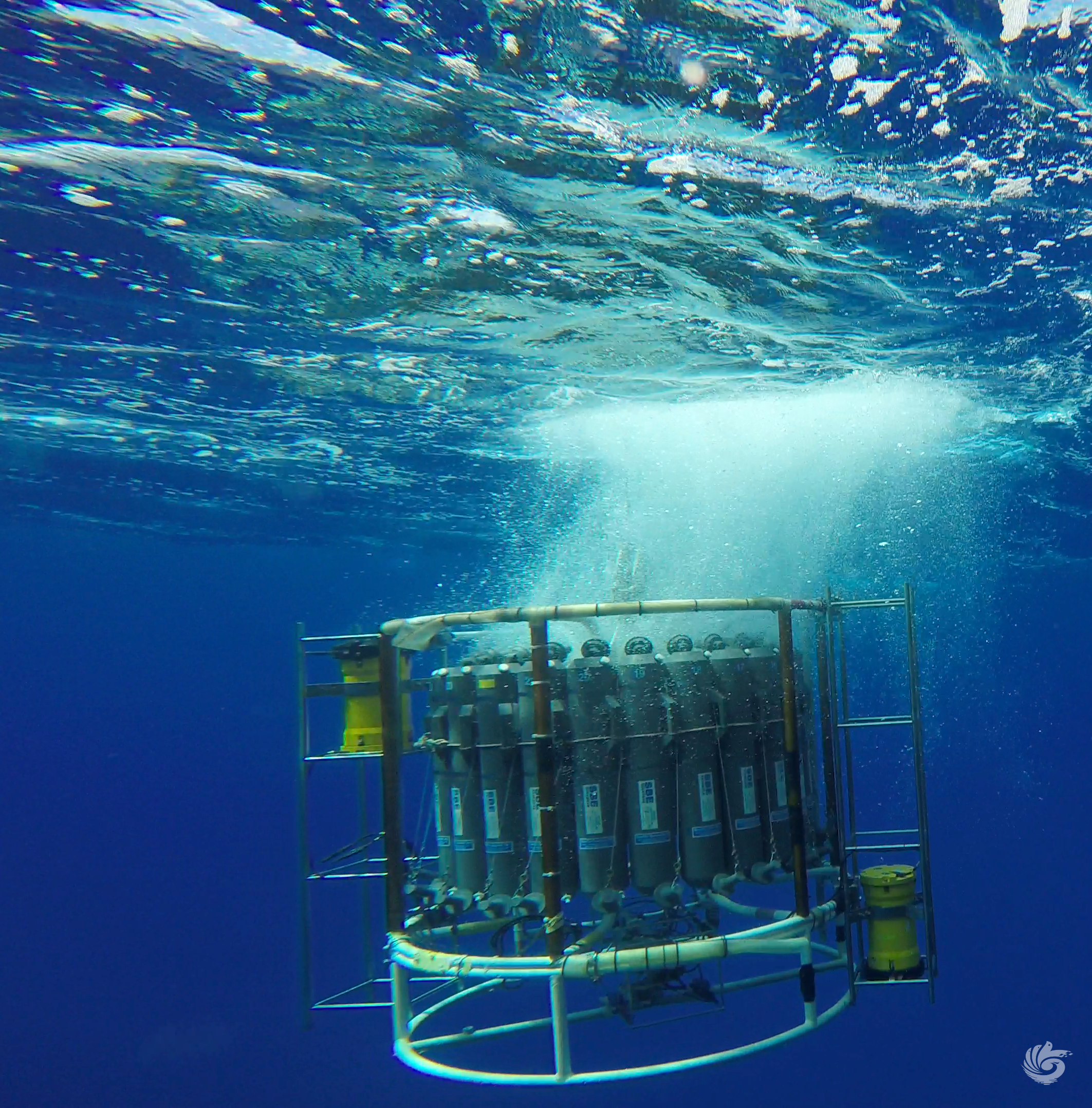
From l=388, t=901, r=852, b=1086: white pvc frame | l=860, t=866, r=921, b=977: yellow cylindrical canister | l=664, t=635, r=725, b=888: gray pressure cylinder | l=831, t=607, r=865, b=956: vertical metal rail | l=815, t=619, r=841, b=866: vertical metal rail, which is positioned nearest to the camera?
l=388, t=901, r=852, b=1086: white pvc frame

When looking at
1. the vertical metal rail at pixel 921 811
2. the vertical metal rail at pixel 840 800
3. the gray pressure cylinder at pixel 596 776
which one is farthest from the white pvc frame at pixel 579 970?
the vertical metal rail at pixel 921 811

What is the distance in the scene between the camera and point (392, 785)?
27.3ft

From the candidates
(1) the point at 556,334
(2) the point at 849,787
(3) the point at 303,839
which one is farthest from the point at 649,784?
(1) the point at 556,334

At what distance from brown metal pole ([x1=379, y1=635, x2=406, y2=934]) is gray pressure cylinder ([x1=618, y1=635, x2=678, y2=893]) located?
2.15 meters

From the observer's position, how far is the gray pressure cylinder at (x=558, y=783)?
313 inches

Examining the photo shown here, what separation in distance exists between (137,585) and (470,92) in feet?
171

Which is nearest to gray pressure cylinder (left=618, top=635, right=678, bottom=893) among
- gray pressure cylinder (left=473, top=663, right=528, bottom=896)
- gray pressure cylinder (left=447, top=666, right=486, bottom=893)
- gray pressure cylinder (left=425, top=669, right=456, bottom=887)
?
gray pressure cylinder (left=473, top=663, right=528, bottom=896)

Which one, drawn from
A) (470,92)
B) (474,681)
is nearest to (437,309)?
(470,92)

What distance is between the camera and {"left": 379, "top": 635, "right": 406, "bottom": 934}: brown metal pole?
27.3 feet

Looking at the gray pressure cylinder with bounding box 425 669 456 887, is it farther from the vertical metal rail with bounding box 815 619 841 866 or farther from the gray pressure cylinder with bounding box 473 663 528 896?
the vertical metal rail with bounding box 815 619 841 866

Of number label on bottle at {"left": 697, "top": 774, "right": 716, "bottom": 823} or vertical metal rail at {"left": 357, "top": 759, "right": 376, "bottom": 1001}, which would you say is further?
vertical metal rail at {"left": 357, "top": 759, "right": 376, "bottom": 1001}

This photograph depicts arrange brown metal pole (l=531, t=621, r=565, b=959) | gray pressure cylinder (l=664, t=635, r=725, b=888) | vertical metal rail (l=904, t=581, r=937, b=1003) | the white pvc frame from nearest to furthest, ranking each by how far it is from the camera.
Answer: the white pvc frame → brown metal pole (l=531, t=621, r=565, b=959) → gray pressure cylinder (l=664, t=635, r=725, b=888) → vertical metal rail (l=904, t=581, r=937, b=1003)

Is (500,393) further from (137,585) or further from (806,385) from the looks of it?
(137,585)

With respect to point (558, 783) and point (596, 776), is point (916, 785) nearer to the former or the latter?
point (596, 776)
